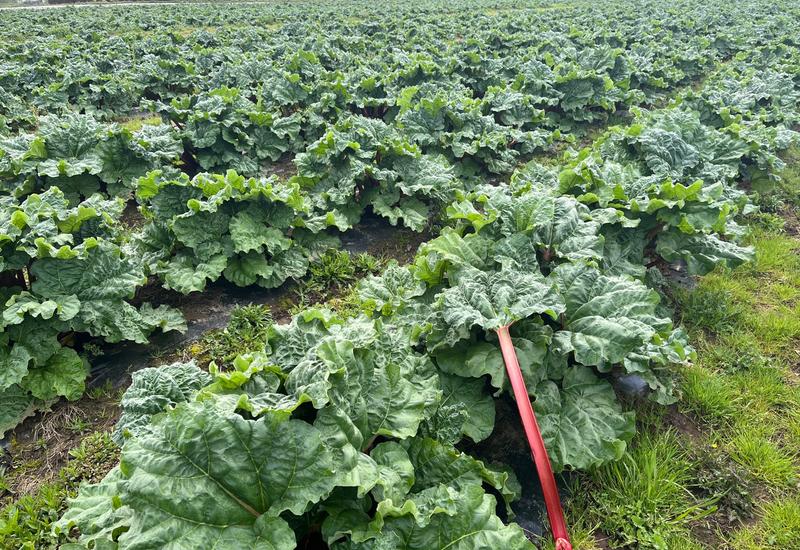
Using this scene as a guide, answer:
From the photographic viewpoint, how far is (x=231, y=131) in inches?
286

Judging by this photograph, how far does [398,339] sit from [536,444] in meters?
1.02

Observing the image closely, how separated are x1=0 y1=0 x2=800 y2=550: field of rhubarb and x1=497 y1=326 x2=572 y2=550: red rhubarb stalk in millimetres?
15

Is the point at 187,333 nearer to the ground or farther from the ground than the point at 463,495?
nearer to the ground

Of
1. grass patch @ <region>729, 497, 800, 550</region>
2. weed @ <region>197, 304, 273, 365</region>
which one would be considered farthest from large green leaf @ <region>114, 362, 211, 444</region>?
grass patch @ <region>729, 497, 800, 550</region>

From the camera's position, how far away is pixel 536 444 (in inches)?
117

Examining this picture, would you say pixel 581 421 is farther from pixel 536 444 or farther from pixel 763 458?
pixel 763 458

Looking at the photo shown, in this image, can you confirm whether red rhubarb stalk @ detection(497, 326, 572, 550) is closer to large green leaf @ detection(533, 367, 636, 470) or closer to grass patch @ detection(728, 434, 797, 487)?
large green leaf @ detection(533, 367, 636, 470)

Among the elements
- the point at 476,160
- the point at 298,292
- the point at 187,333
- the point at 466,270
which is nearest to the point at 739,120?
the point at 476,160

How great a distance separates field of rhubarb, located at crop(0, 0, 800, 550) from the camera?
2.35 meters

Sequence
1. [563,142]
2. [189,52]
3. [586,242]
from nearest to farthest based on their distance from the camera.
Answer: [586,242], [563,142], [189,52]

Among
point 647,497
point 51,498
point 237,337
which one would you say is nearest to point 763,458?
point 647,497

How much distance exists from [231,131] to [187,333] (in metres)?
3.65

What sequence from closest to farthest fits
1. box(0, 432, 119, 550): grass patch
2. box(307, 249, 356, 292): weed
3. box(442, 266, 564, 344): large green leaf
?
box(0, 432, 119, 550): grass patch < box(442, 266, 564, 344): large green leaf < box(307, 249, 356, 292): weed

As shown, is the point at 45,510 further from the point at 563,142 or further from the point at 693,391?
the point at 563,142
